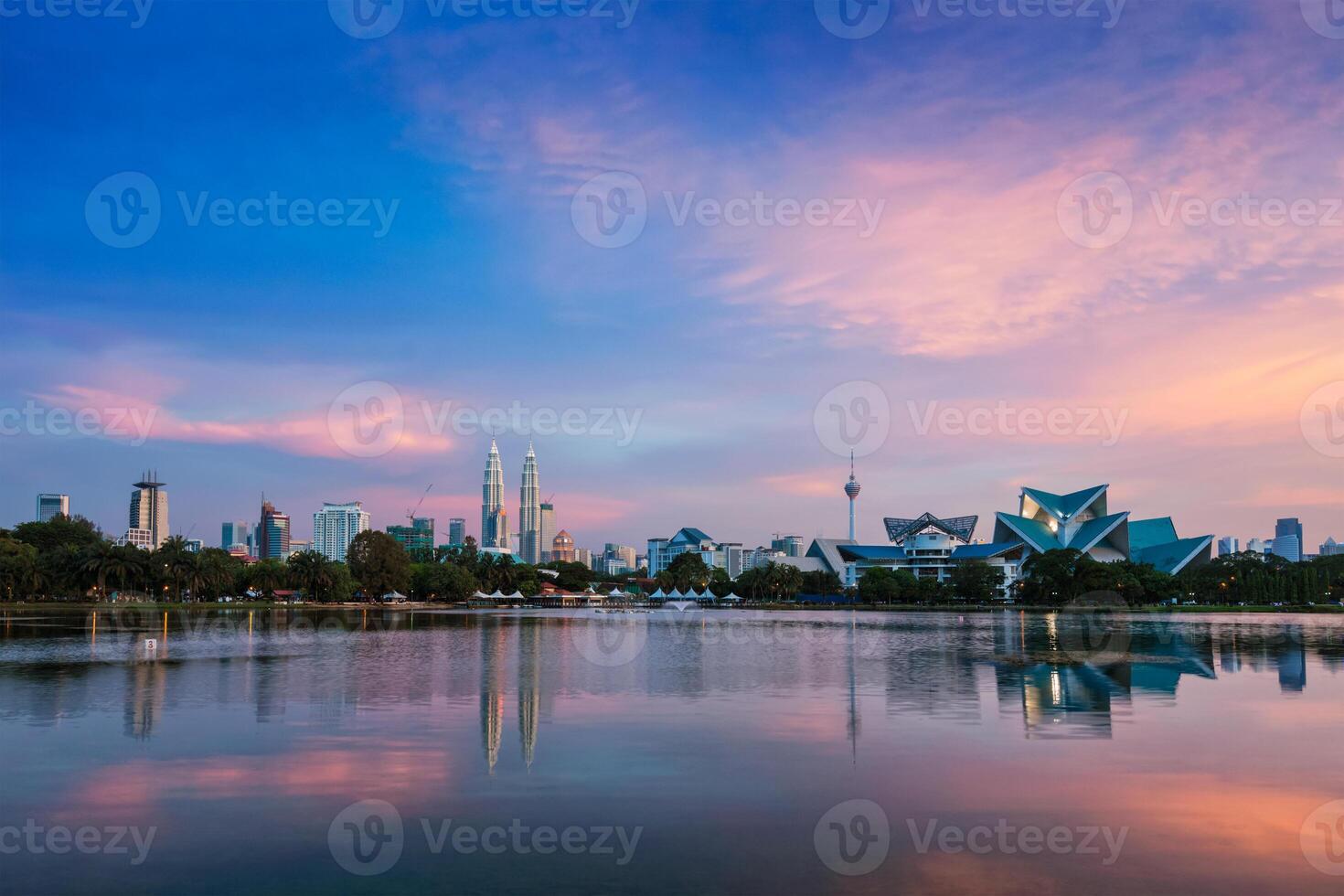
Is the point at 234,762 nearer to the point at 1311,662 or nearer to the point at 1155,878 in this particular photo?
the point at 1155,878

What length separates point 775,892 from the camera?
980 cm

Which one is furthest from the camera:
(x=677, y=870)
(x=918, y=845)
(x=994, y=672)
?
(x=994, y=672)

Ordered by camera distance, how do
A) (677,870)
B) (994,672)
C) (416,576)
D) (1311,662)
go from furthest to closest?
(416,576)
(1311,662)
(994,672)
(677,870)

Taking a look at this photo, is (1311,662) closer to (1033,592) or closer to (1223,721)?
(1223,721)

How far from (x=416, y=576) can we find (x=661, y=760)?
145 meters

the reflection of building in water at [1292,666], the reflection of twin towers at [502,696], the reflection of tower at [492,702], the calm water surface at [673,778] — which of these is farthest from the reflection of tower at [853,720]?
the reflection of building in water at [1292,666]

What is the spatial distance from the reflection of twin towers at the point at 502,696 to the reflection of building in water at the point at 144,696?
639cm

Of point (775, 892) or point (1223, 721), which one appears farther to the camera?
point (1223, 721)

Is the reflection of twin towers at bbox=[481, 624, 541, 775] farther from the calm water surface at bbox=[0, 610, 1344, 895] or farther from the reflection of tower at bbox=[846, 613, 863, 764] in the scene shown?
the reflection of tower at bbox=[846, 613, 863, 764]

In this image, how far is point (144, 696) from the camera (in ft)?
80.3

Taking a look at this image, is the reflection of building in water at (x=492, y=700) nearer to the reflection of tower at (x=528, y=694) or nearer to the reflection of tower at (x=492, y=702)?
the reflection of tower at (x=492, y=702)

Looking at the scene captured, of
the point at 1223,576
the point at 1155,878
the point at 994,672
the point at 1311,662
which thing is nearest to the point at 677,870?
the point at 1155,878

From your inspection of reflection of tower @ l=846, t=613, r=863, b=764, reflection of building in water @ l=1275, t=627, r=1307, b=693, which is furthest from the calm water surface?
reflection of building in water @ l=1275, t=627, r=1307, b=693

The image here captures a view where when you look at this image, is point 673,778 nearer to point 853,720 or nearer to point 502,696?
point 853,720
